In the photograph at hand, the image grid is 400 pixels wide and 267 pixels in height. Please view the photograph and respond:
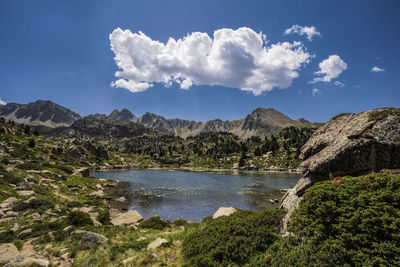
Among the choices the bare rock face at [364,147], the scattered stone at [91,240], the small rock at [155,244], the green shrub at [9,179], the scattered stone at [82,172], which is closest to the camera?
the bare rock face at [364,147]

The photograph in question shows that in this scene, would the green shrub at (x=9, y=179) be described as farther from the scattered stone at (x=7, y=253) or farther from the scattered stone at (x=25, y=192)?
the scattered stone at (x=7, y=253)

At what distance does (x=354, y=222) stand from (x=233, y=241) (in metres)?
6.22

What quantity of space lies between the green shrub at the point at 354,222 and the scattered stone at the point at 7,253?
669 inches

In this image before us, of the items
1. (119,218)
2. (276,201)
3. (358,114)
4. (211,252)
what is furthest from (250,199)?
(211,252)

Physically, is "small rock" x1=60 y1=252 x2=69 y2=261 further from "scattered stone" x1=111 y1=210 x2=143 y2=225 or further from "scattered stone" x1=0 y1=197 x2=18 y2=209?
"scattered stone" x1=0 y1=197 x2=18 y2=209

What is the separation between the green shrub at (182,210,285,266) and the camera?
10172 millimetres

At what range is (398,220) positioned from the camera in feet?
23.0

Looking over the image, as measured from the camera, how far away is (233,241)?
10.9 metres

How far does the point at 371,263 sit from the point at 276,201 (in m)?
45.0

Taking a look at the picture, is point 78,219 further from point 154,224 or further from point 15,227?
point 154,224

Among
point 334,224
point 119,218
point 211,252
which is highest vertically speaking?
point 334,224

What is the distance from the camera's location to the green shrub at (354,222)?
7070 millimetres

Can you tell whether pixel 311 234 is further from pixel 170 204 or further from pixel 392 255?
pixel 170 204

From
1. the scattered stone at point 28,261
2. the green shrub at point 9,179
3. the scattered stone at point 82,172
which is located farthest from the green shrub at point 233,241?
the scattered stone at point 82,172
